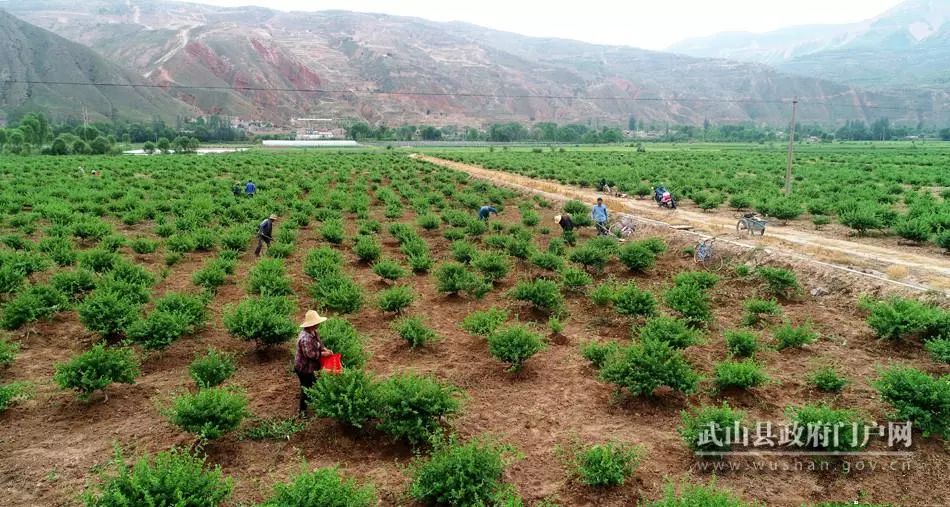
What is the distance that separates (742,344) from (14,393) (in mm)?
12074

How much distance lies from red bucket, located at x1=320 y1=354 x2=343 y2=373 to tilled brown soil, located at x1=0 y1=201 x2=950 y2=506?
0.81m

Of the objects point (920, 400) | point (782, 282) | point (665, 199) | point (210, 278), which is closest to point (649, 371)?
point (920, 400)

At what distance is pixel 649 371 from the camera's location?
28.5 feet

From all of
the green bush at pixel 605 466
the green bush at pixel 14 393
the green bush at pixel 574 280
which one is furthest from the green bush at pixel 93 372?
the green bush at pixel 574 280

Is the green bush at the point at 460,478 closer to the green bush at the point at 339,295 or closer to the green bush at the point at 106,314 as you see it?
the green bush at the point at 339,295

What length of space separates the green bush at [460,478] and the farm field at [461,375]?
0.03m

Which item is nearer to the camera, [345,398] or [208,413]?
[208,413]

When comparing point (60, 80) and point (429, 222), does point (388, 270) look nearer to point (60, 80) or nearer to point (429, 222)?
point (429, 222)

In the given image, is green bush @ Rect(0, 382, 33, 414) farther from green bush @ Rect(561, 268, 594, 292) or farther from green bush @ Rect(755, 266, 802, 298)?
green bush @ Rect(755, 266, 802, 298)

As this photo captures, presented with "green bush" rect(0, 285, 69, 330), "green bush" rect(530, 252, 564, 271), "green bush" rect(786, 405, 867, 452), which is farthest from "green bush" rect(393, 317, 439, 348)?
"green bush" rect(0, 285, 69, 330)

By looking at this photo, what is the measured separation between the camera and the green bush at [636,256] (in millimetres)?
16703

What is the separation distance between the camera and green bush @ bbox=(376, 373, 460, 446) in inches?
289

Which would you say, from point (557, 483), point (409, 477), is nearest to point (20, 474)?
point (409, 477)

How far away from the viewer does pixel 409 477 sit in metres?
6.88
